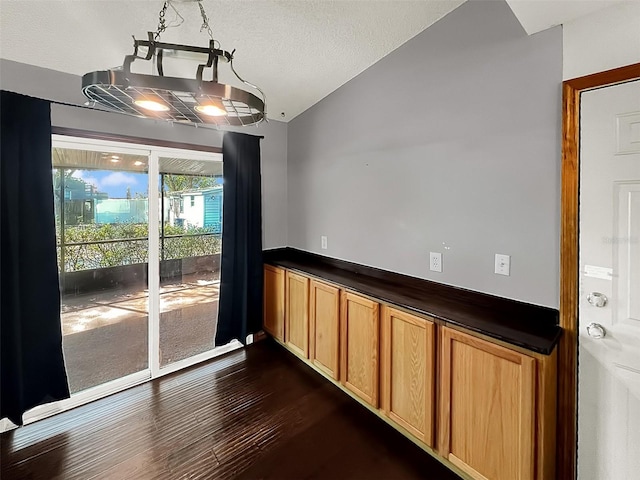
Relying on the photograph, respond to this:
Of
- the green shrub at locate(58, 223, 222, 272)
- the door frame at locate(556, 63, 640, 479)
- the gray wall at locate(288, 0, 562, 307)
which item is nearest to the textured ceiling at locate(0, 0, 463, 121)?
the gray wall at locate(288, 0, 562, 307)

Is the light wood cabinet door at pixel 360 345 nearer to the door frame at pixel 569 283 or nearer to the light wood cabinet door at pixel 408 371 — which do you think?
the light wood cabinet door at pixel 408 371

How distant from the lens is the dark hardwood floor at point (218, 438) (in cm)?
187

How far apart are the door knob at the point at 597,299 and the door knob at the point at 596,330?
0.33 feet

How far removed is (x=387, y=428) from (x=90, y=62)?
330 cm

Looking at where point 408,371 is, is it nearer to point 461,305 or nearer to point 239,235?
point 461,305

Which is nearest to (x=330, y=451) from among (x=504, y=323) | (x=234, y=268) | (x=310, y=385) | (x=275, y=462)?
(x=275, y=462)

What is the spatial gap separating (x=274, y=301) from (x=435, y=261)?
1.84 meters

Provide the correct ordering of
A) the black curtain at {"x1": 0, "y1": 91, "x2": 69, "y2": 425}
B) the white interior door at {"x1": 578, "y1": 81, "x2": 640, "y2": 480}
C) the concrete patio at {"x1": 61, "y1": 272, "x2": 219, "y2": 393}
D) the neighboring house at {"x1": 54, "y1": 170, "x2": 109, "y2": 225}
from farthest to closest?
the concrete patio at {"x1": 61, "y1": 272, "x2": 219, "y2": 393}, the neighboring house at {"x1": 54, "y1": 170, "x2": 109, "y2": 225}, the black curtain at {"x1": 0, "y1": 91, "x2": 69, "y2": 425}, the white interior door at {"x1": 578, "y1": 81, "x2": 640, "y2": 480}

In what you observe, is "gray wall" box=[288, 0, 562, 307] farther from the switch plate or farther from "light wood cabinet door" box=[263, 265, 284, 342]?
"light wood cabinet door" box=[263, 265, 284, 342]

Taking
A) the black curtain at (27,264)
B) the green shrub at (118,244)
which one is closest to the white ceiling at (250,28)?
the black curtain at (27,264)

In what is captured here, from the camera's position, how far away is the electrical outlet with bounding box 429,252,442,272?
227 centimetres

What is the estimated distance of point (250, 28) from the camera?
2064 millimetres

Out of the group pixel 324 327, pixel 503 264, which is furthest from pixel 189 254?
pixel 503 264

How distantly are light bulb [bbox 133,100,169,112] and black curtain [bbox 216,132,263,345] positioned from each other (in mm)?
1813
